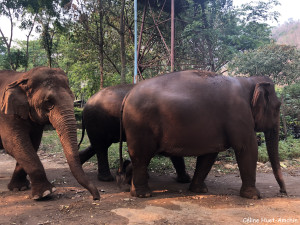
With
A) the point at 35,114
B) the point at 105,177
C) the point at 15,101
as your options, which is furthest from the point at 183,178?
the point at 15,101

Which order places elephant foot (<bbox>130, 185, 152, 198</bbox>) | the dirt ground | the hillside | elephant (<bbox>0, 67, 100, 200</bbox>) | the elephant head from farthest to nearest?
1. the hillside
2. the elephant head
3. elephant foot (<bbox>130, 185, 152, 198</bbox>)
4. elephant (<bbox>0, 67, 100, 200</bbox>)
5. the dirt ground

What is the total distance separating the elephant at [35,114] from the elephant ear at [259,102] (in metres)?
2.84

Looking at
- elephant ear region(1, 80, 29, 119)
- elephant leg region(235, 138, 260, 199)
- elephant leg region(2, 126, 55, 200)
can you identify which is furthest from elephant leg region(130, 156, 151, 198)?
elephant ear region(1, 80, 29, 119)

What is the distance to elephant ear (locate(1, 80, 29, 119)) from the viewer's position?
14.2 ft

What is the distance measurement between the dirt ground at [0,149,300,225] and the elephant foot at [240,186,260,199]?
0.32 ft

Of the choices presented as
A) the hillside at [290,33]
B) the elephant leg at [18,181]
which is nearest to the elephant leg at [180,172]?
the elephant leg at [18,181]

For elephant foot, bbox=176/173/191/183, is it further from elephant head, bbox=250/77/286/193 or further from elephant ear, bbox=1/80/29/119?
elephant ear, bbox=1/80/29/119

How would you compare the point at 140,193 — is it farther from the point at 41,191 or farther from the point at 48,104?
the point at 48,104

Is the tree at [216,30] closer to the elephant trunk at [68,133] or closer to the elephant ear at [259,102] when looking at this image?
the elephant ear at [259,102]

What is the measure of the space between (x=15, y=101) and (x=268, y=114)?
160 inches

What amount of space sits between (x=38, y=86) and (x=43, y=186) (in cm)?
151

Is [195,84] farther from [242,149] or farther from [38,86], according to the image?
[38,86]

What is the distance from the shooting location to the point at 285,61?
41.3 ft

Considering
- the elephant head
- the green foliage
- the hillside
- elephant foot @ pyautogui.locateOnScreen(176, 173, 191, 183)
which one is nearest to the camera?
the elephant head
